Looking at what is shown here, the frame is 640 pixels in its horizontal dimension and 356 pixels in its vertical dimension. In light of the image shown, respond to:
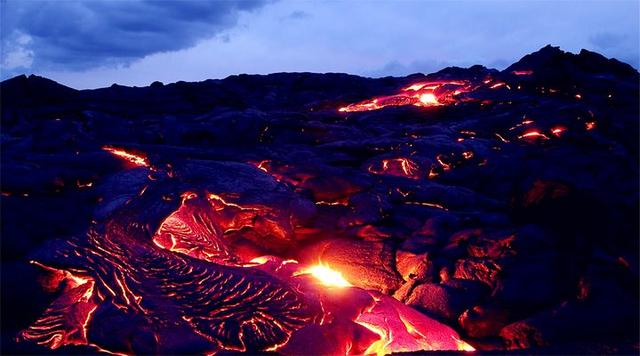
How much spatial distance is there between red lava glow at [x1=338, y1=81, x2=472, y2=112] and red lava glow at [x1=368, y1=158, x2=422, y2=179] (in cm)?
611

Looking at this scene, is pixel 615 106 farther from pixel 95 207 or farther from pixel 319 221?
pixel 95 207

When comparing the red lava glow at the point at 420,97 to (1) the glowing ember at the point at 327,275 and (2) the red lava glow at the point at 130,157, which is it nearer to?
(2) the red lava glow at the point at 130,157

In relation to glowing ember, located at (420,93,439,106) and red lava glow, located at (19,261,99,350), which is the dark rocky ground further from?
glowing ember, located at (420,93,439,106)

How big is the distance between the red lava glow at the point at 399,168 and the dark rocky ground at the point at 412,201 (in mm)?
33

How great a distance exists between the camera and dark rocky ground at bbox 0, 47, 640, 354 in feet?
14.9

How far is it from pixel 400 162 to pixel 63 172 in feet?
17.5

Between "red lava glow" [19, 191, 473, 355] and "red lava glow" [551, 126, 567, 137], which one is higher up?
"red lava glow" [551, 126, 567, 137]

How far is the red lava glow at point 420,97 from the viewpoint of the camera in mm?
14664

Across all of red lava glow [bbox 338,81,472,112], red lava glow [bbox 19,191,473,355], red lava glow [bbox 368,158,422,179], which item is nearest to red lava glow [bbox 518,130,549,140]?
red lava glow [bbox 368,158,422,179]

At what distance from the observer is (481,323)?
4480 millimetres

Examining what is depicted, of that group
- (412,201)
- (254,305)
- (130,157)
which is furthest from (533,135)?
(130,157)

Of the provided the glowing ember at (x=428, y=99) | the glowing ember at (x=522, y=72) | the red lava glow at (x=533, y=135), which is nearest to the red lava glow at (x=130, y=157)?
the red lava glow at (x=533, y=135)

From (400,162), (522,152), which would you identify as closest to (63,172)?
(400,162)

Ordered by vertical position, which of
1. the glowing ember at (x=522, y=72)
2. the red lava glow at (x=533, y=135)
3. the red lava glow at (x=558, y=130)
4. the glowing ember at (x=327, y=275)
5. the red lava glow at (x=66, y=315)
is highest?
the glowing ember at (x=522, y=72)
